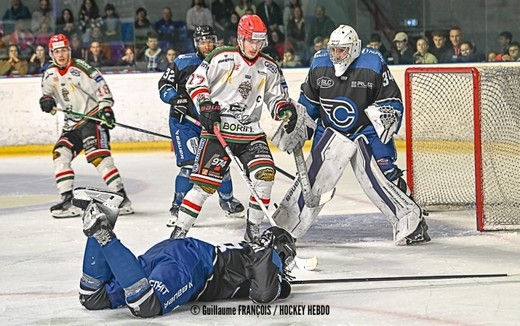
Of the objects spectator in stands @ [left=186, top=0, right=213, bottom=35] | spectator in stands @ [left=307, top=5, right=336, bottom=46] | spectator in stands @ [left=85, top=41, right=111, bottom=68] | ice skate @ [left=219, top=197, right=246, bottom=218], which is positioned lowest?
ice skate @ [left=219, top=197, right=246, bottom=218]

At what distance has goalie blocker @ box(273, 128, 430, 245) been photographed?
5680 millimetres

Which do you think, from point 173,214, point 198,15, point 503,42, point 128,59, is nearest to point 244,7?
point 198,15

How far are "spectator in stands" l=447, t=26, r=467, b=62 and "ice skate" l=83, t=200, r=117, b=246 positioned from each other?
20.8 feet

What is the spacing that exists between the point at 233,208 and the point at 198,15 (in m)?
4.28

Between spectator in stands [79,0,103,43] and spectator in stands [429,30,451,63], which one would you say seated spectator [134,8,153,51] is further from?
Answer: spectator in stands [429,30,451,63]

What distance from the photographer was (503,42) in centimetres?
974

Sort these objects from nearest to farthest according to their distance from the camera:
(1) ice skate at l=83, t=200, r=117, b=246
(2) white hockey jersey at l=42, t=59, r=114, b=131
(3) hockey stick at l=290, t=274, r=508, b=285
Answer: (1) ice skate at l=83, t=200, r=117, b=246 < (3) hockey stick at l=290, t=274, r=508, b=285 < (2) white hockey jersey at l=42, t=59, r=114, b=131

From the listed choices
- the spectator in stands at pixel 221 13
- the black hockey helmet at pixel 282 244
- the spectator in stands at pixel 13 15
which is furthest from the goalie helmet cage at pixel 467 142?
the spectator in stands at pixel 13 15

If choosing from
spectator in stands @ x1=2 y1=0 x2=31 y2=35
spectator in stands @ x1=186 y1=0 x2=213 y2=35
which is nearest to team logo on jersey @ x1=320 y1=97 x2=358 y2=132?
spectator in stands @ x1=186 y1=0 x2=213 y2=35

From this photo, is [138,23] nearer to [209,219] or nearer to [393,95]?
[209,219]

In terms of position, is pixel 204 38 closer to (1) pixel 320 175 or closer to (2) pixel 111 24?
(1) pixel 320 175

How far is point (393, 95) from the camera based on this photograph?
5656 millimetres

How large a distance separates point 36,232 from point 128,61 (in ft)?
14.5

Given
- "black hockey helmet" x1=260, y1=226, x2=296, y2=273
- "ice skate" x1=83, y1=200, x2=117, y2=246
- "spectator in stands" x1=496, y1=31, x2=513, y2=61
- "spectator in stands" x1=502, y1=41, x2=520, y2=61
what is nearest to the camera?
"ice skate" x1=83, y1=200, x2=117, y2=246
